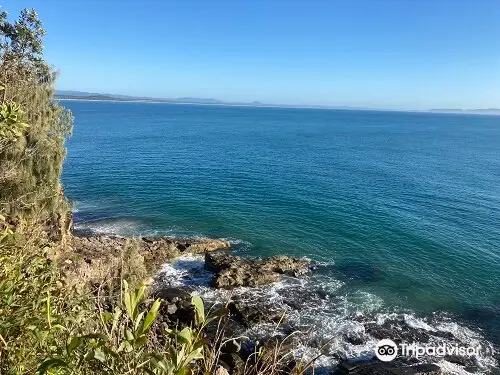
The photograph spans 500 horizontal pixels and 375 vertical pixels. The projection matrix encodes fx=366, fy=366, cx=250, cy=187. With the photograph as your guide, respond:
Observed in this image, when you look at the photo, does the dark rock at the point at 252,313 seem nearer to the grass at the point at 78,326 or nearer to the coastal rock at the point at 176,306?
the coastal rock at the point at 176,306

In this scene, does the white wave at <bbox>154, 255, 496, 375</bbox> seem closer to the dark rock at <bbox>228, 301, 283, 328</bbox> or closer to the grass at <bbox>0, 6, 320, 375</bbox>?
the dark rock at <bbox>228, 301, 283, 328</bbox>

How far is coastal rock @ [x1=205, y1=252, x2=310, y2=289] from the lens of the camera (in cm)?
3012

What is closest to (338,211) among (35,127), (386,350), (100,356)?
(386,350)

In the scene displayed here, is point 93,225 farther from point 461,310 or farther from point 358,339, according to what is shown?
point 461,310

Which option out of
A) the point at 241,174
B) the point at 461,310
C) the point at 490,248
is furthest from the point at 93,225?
the point at 490,248

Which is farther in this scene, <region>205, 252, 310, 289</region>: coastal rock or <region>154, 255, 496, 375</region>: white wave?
<region>205, 252, 310, 289</region>: coastal rock

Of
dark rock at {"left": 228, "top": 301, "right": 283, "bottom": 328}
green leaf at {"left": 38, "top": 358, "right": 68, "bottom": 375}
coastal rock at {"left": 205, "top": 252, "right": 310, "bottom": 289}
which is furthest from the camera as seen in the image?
coastal rock at {"left": 205, "top": 252, "right": 310, "bottom": 289}

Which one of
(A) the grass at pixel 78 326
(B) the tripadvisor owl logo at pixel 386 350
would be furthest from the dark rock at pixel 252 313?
(A) the grass at pixel 78 326

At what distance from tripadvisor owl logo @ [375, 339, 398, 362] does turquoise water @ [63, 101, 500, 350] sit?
213 inches

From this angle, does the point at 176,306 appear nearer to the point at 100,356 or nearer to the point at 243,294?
the point at 243,294

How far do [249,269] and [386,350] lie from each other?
1283 cm

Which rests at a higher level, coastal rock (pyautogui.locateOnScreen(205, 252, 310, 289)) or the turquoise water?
the turquoise water

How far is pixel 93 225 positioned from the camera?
40.7 meters

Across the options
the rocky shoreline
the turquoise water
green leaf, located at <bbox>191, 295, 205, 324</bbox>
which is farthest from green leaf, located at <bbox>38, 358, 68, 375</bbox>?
the turquoise water
